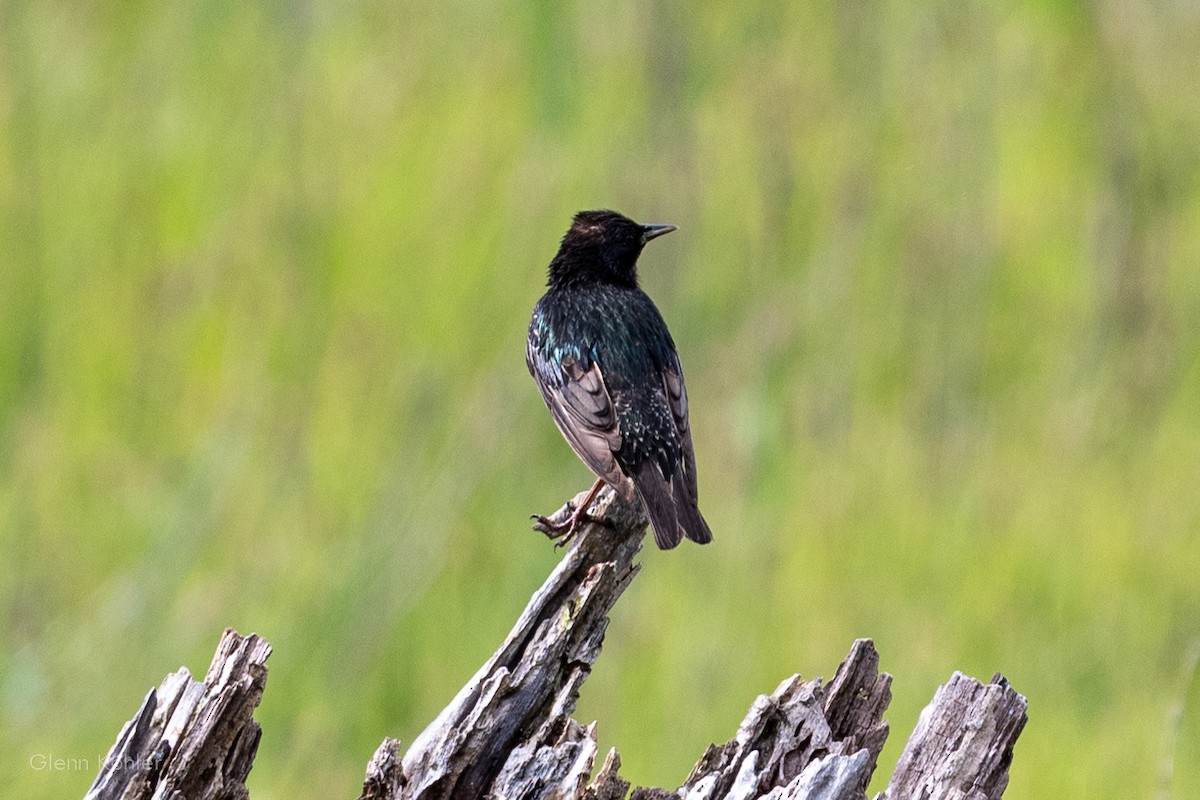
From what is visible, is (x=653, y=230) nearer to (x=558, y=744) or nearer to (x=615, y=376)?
(x=615, y=376)

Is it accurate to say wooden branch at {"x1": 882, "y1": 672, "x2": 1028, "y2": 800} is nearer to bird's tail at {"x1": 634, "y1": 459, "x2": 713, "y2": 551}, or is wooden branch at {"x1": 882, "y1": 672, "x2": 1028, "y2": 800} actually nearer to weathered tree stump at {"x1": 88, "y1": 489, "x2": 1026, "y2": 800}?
weathered tree stump at {"x1": 88, "y1": 489, "x2": 1026, "y2": 800}

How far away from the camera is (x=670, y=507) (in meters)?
5.46

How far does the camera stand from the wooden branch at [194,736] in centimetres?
366

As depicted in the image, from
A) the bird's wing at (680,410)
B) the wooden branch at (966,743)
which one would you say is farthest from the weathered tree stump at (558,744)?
the bird's wing at (680,410)

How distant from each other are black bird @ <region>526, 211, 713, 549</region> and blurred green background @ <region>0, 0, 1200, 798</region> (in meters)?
1.23

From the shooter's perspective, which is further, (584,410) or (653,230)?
(653,230)

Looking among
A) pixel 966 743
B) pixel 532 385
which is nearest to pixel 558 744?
pixel 966 743

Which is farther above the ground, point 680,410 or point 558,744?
point 680,410

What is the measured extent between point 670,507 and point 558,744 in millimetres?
1711

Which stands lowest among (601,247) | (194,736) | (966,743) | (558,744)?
(194,736)

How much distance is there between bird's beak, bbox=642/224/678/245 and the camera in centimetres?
675

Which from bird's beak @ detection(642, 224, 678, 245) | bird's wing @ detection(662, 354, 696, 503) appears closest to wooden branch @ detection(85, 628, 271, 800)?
bird's wing @ detection(662, 354, 696, 503)

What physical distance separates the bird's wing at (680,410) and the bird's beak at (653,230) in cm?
55

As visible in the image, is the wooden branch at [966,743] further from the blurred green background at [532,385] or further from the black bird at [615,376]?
the blurred green background at [532,385]
